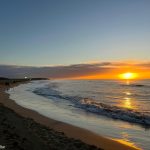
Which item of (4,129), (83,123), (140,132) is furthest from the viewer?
(83,123)

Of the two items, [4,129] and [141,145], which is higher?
[4,129]

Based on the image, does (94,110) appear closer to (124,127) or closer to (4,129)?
(124,127)

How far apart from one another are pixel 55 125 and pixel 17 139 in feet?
20.9

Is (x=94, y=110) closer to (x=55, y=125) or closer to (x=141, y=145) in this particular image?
(x=55, y=125)

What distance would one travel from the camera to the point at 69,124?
17062 millimetres

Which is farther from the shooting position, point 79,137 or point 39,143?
point 79,137

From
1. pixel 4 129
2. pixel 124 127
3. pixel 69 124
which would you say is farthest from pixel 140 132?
pixel 4 129

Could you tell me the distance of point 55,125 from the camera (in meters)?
16.7

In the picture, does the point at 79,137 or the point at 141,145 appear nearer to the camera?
the point at 141,145

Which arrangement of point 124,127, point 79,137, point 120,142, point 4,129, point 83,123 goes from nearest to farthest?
point 4,129, point 120,142, point 79,137, point 124,127, point 83,123

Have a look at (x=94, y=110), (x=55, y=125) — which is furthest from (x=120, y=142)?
(x=94, y=110)

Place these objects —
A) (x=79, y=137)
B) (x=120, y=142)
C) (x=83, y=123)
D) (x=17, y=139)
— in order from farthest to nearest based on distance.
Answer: (x=83, y=123) → (x=79, y=137) → (x=120, y=142) → (x=17, y=139)

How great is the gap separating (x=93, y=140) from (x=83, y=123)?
473 centimetres

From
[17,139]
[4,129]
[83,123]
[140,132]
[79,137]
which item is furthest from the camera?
[83,123]
